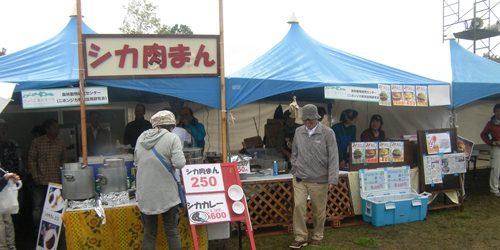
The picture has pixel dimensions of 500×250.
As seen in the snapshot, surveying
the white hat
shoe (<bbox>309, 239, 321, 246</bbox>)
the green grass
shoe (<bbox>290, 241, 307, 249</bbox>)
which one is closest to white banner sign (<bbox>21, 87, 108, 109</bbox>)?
the white hat

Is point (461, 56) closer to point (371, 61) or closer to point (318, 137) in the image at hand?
point (371, 61)

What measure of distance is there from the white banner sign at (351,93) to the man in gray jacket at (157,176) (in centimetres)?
247

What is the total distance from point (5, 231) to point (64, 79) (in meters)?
1.80

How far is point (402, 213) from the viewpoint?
530cm

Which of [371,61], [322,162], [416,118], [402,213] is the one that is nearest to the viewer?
[322,162]

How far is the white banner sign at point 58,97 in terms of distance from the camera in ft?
13.5

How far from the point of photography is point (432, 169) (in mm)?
5730

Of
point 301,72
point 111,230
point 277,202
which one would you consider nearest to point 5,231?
point 111,230

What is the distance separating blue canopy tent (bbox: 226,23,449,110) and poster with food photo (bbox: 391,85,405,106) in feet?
0.45

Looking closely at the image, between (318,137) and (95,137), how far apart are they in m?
3.99

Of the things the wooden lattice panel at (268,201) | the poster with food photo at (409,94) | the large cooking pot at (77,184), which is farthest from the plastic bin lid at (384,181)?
the large cooking pot at (77,184)

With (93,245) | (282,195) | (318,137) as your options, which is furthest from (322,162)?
(93,245)

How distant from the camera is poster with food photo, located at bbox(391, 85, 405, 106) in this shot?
215 inches

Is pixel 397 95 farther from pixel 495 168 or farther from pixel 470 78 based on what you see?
pixel 495 168
